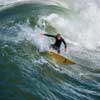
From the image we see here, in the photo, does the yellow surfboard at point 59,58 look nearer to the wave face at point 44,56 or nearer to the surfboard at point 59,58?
the surfboard at point 59,58

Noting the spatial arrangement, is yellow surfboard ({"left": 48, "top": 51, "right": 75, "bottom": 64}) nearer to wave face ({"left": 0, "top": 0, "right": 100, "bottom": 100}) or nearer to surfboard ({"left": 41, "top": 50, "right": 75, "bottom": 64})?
surfboard ({"left": 41, "top": 50, "right": 75, "bottom": 64})

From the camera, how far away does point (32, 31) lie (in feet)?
82.7

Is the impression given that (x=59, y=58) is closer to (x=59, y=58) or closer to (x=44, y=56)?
(x=59, y=58)

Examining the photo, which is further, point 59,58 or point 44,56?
point 44,56

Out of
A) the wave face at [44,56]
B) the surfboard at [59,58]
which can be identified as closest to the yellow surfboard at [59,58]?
the surfboard at [59,58]

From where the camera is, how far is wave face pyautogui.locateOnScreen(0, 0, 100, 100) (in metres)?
15.0

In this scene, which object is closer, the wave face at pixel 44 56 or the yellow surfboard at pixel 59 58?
the wave face at pixel 44 56

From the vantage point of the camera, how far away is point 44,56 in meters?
19.7

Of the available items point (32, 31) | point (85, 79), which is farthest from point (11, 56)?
point (32, 31)

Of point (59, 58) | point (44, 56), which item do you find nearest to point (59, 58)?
point (59, 58)

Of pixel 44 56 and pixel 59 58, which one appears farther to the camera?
pixel 44 56

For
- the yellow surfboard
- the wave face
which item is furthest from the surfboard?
the wave face

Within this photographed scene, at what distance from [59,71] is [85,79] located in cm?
148

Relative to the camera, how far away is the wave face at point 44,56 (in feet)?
49.2
